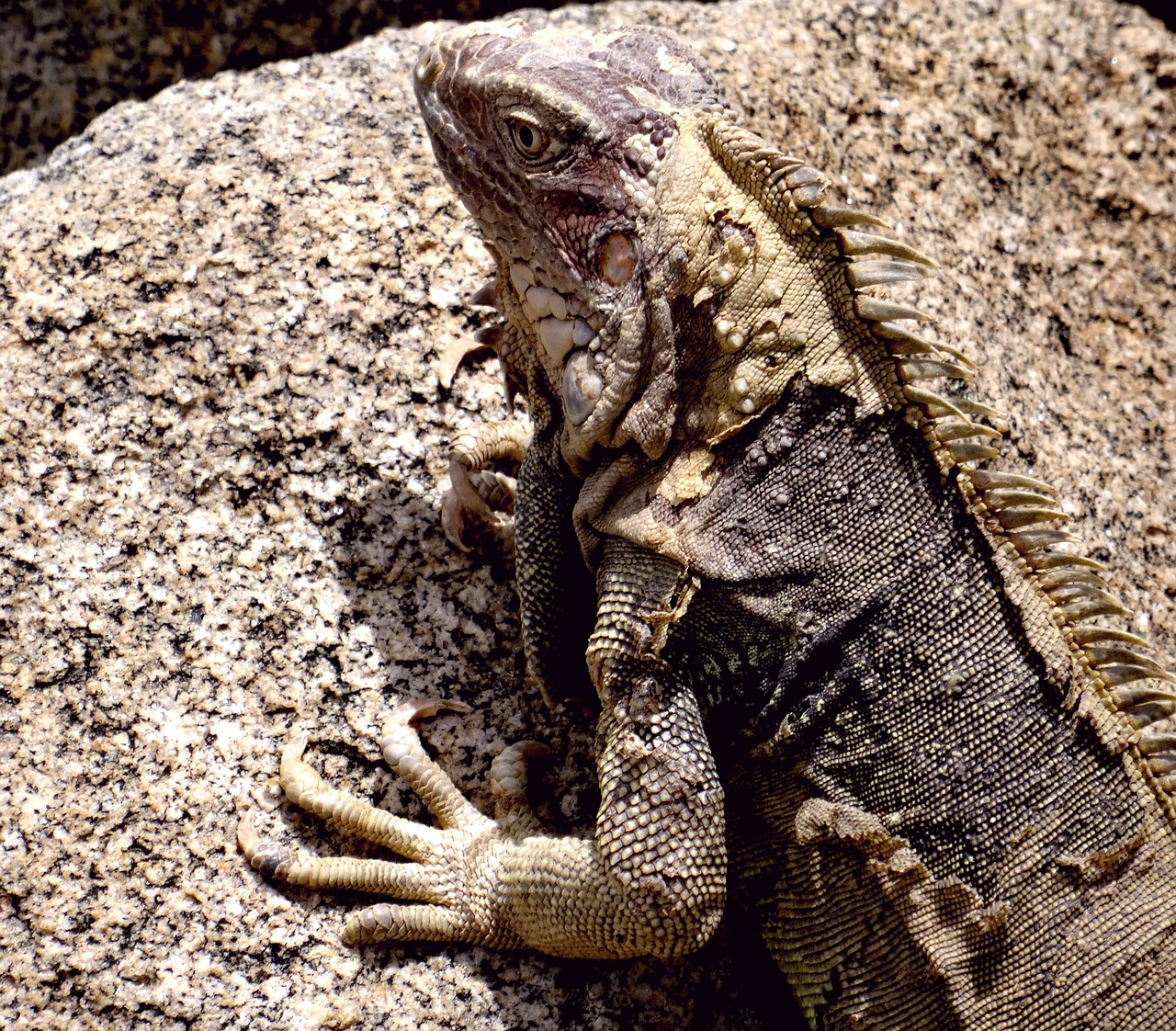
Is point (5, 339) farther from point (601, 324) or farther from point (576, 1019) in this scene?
point (576, 1019)

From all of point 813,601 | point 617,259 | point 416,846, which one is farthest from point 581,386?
point 416,846

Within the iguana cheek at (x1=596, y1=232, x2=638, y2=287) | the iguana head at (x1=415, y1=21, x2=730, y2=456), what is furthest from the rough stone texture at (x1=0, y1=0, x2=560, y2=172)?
the iguana cheek at (x1=596, y1=232, x2=638, y2=287)

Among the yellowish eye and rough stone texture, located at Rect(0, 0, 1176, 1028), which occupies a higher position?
the yellowish eye

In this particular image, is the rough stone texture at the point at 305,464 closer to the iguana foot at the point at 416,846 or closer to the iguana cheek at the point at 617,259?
the iguana foot at the point at 416,846

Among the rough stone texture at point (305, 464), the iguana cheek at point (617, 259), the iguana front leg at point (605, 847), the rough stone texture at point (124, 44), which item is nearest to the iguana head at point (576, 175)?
the iguana cheek at point (617, 259)

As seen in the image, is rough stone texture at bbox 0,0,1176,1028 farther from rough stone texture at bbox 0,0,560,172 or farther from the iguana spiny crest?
rough stone texture at bbox 0,0,560,172

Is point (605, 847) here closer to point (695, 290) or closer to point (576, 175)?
point (695, 290)
